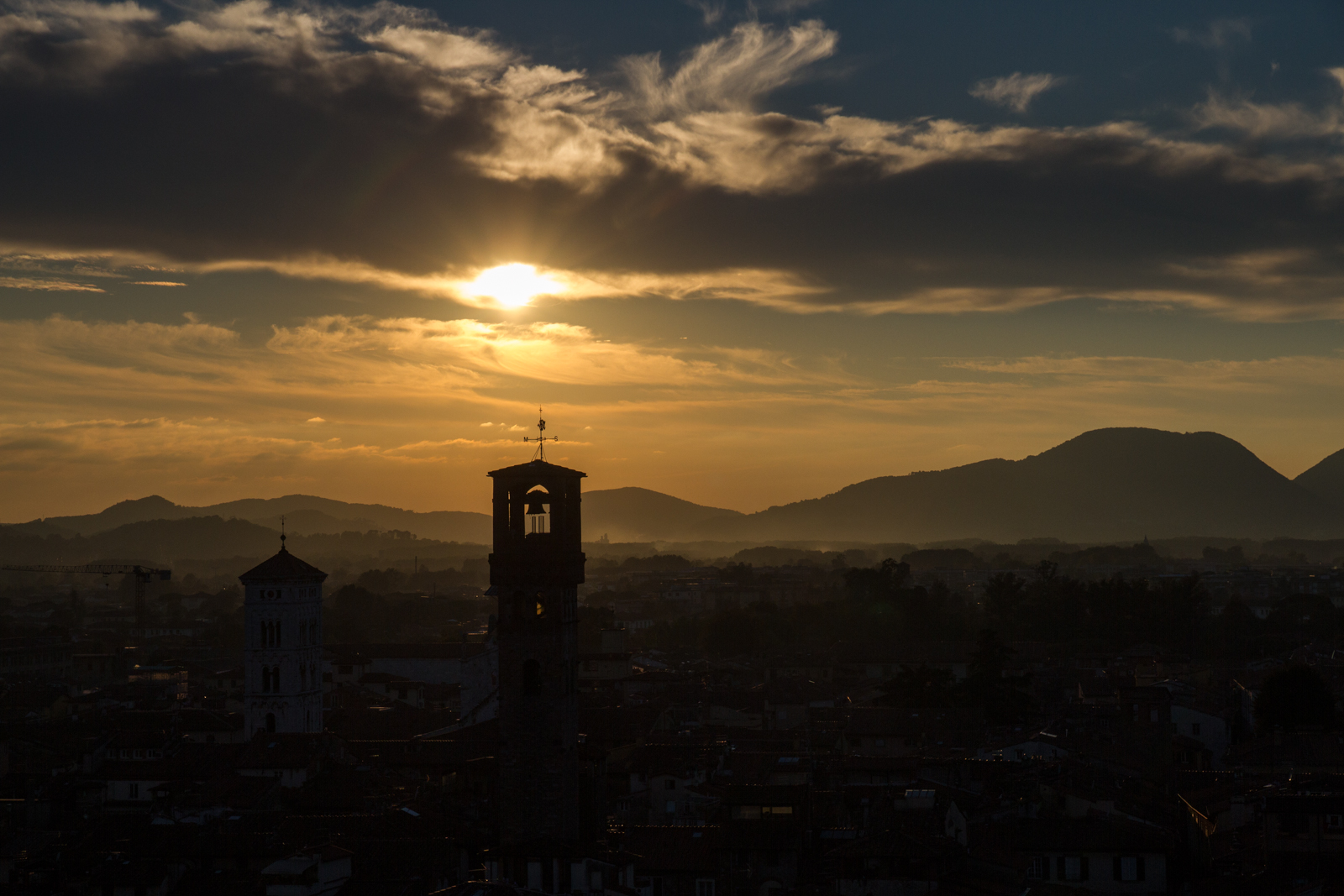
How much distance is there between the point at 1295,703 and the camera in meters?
58.8

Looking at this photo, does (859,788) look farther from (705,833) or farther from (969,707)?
(969,707)

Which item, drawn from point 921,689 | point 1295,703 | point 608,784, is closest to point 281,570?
point 608,784

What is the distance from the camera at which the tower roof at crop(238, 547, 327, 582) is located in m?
62.4

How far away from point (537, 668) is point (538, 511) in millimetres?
3958

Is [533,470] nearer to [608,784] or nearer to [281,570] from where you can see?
[608,784]

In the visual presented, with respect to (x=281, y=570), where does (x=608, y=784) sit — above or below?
below

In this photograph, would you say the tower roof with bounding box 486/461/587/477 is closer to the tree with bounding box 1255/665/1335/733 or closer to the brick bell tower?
the brick bell tower

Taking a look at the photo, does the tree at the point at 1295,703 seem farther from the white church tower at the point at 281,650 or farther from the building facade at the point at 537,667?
the white church tower at the point at 281,650

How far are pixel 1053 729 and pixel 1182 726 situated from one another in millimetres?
5442

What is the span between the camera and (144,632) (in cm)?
14750

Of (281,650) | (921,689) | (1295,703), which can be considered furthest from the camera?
(921,689)

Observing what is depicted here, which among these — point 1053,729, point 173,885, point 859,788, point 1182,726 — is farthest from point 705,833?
point 1182,726

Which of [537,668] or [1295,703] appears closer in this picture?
[537,668]

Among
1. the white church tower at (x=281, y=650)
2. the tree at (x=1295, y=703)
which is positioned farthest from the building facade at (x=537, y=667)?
the tree at (x=1295, y=703)
